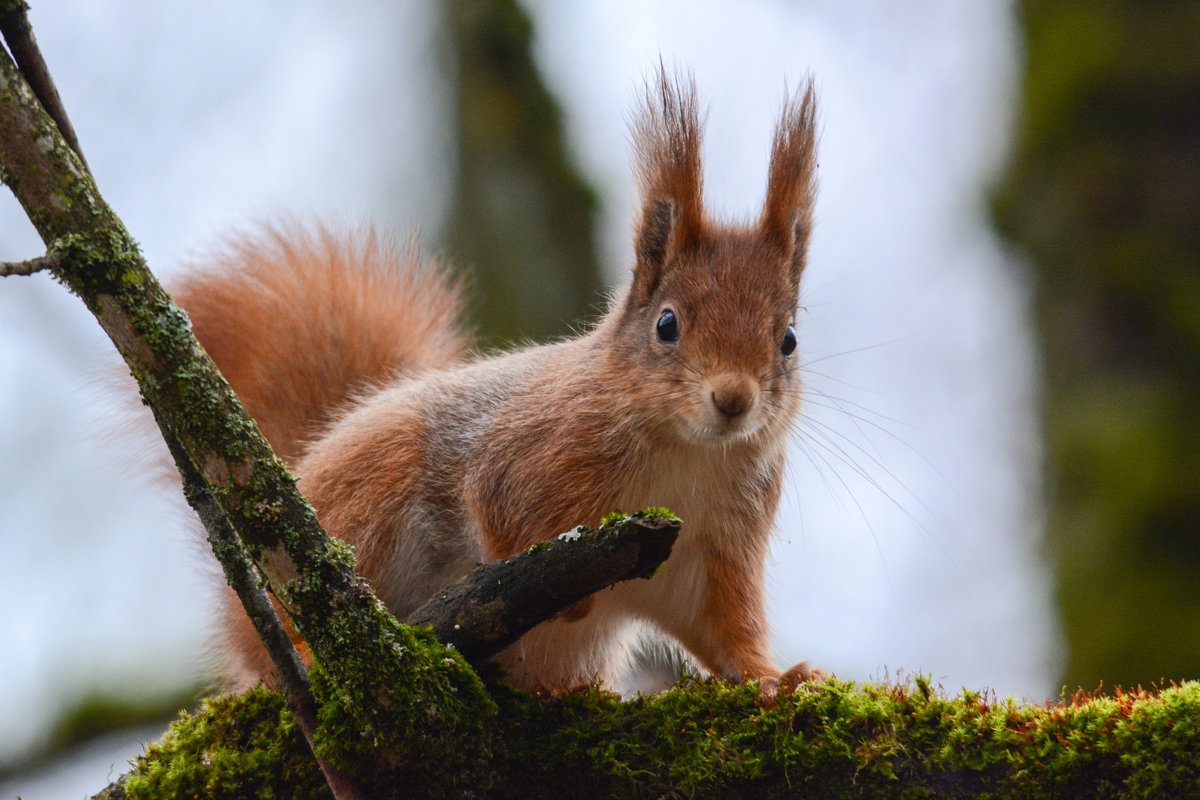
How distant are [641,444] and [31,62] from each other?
64.7 inches

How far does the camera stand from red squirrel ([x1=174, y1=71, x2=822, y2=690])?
2.73 metres

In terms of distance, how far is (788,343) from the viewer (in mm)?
2867

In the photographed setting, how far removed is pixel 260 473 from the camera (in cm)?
180

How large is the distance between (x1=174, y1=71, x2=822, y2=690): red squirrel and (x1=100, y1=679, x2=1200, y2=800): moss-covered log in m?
0.27

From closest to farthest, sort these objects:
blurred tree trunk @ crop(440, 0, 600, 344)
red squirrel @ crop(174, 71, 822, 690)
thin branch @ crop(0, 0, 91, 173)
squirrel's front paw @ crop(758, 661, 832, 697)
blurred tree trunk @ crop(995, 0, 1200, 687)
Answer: thin branch @ crop(0, 0, 91, 173), squirrel's front paw @ crop(758, 661, 832, 697), red squirrel @ crop(174, 71, 822, 690), blurred tree trunk @ crop(995, 0, 1200, 687), blurred tree trunk @ crop(440, 0, 600, 344)

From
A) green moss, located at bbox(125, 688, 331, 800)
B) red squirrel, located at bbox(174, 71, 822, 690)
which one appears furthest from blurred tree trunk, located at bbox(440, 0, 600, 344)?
green moss, located at bbox(125, 688, 331, 800)

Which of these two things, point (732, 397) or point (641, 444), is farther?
point (641, 444)

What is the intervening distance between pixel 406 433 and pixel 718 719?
143 centimetres

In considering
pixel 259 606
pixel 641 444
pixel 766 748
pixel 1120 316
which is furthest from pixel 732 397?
pixel 1120 316

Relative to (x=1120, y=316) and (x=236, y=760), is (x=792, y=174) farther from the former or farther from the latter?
(x=236, y=760)

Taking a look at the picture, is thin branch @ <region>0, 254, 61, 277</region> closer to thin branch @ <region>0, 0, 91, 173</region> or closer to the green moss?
thin branch @ <region>0, 0, 91, 173</region>

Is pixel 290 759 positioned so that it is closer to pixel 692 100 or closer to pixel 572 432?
pixel 572 432

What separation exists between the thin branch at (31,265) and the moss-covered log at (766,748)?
42.8 inches

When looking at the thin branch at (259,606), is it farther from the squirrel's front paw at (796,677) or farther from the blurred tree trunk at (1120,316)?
the blurred tree trunk at (1120,316)
